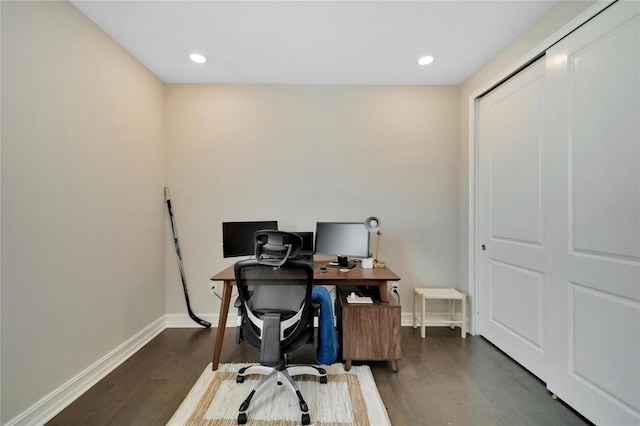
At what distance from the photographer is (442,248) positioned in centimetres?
309

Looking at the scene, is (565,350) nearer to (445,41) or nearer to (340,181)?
(340,181)

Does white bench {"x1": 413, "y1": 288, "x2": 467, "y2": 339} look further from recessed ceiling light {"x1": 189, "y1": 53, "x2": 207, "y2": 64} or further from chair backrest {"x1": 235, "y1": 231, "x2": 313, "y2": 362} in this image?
recessed ceiling light {"x1": 189, "y1": 53, "x2": 207, "y2": 64}

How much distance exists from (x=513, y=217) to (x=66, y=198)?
353 centimetres

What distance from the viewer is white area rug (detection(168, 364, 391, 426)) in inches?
64.1

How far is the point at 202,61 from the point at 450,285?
11.7ft

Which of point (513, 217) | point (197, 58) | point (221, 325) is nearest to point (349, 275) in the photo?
point (221, 325)

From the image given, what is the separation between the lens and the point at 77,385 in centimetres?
189

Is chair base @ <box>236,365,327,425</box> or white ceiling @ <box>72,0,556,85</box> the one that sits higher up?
white ceiling @ <box>72,0,556,85</box>

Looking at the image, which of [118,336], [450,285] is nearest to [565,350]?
[450,285]

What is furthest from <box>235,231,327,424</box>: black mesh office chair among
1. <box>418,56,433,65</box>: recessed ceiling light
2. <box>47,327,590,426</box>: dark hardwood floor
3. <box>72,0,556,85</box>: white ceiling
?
<box>418,56,433,65</box>: recessed ceiling light

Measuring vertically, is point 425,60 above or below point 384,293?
above

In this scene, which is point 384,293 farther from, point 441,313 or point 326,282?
point 441,313

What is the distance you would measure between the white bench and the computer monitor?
873 millimetres

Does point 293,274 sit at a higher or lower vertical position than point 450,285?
higher
